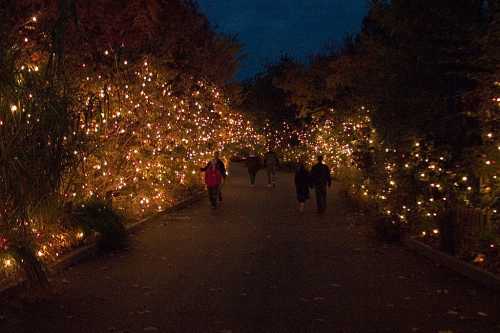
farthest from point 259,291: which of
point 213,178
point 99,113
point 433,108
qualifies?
point 213,178

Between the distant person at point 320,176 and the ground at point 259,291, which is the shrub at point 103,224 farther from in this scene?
the distant person at point 320,176

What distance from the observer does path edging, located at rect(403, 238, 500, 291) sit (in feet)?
32.3

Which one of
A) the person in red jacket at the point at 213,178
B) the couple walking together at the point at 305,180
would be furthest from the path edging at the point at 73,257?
the couple walking together at the point at 305,180

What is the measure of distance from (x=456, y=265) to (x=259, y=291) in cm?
355

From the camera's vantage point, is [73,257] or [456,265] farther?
[73,257]

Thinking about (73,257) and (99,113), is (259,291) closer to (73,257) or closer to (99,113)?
(99,113)

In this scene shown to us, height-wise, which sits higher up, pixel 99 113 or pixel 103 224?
pixel 99 113

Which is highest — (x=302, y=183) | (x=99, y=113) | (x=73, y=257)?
(x=99, y=113)

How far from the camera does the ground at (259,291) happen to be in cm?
781

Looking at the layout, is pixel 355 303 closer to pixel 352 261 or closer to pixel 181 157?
pixel 352 261

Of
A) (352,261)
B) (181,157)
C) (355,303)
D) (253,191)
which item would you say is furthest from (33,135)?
(253,191)

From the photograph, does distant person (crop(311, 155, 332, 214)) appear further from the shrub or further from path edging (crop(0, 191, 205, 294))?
the shrub

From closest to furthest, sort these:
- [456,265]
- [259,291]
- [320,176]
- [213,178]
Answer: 1. [259,291]
2. [456,265]
3. [320,176]
4. [213,178]

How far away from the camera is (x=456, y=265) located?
37.0 feet
